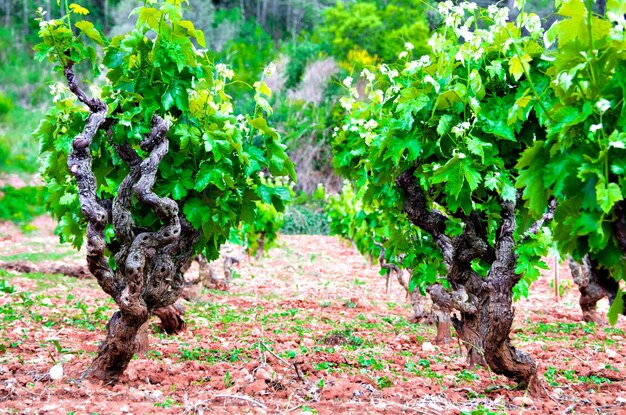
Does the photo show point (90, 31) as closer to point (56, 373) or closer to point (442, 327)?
point (56, 373)

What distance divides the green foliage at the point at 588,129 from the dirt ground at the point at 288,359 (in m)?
1.30

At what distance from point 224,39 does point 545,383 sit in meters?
31.7

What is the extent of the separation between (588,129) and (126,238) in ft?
8.78

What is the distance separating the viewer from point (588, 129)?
118 inches

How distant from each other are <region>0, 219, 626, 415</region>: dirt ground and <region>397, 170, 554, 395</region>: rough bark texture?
0.23m

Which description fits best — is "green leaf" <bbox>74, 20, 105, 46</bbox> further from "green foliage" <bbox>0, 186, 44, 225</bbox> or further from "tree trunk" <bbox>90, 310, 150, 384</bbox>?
"green foliage" <bbox>0, 186, 44, 225</bbox>

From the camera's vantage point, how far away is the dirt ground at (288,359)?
3998mm

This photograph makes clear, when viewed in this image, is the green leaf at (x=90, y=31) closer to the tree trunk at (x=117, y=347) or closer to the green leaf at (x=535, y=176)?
the tree trunk at (x=117, y=347)

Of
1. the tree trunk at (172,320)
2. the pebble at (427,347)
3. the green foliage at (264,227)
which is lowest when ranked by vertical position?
the green foliage at (264,227)

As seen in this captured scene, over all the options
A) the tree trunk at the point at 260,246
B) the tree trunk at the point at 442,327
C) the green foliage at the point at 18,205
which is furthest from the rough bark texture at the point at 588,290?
the green foliage at the point at 18,205

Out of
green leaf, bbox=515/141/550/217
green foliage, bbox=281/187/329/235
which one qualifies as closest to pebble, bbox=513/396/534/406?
green leaf, bbox=515/141/550/217

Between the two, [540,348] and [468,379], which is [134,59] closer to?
[468,379]

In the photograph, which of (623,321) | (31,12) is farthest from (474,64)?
(31,12)

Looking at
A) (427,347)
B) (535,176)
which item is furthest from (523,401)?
(427,347)
